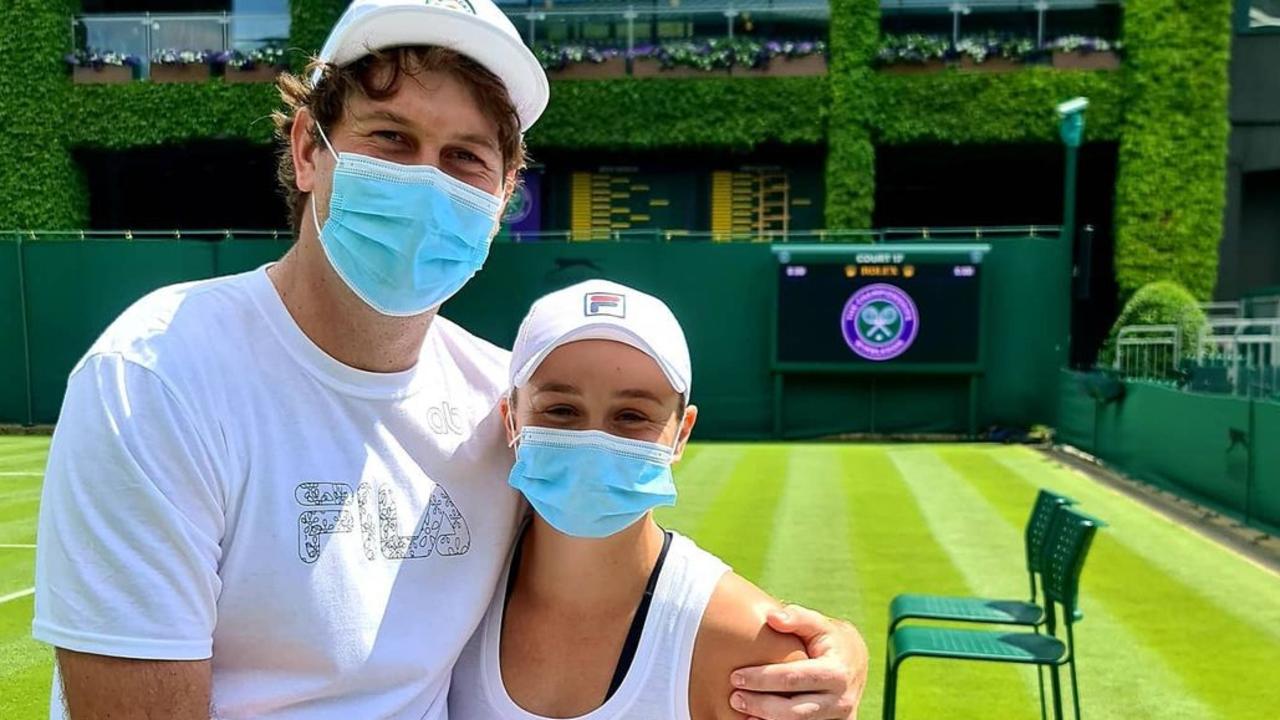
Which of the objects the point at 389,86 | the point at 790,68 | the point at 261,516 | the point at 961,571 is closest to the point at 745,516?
the point at 961,571

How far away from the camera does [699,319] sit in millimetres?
18703

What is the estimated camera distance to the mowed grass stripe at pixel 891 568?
A: 228 inches

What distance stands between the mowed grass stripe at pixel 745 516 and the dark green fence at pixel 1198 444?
4.69 m

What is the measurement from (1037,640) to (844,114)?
19305 millimetres

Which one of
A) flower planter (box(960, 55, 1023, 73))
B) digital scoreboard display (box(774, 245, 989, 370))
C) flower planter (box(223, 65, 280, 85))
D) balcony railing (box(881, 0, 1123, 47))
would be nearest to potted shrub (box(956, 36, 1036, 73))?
flower planter (box(960, 55, 1023, 73))

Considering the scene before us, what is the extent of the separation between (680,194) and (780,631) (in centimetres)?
2276

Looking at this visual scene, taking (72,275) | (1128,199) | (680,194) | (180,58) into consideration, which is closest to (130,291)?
(72,275)

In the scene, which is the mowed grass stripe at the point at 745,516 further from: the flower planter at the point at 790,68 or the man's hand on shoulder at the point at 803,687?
the flower planter at the point at 790,68

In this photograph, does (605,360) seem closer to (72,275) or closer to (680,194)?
(72,275)

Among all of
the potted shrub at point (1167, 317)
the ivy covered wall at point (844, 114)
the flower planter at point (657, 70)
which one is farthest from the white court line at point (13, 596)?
the flower planter at point (657, 70)

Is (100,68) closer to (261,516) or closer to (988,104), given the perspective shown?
(988,104)

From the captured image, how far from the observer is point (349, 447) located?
6.41ft

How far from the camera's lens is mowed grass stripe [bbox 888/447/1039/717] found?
5.77m

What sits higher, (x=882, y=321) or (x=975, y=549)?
(x=882, y=321)
